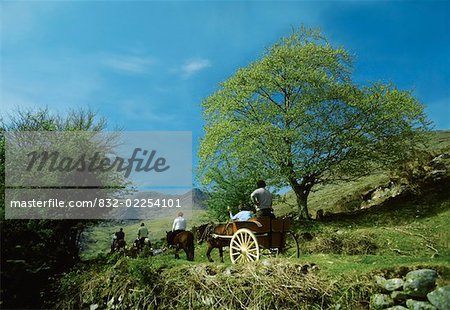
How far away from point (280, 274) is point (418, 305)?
10.6 feet

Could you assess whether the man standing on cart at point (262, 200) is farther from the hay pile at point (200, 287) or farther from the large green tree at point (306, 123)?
the large green tree at point (306, 123)

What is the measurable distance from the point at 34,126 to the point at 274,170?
589 inches

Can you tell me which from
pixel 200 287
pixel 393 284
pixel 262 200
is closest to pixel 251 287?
pixel 200 287

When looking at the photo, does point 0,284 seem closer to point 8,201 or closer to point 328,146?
point 8,201

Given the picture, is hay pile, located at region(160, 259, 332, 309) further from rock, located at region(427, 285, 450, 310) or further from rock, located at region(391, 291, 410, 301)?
rock, located at region(427, 285, 450, 310)

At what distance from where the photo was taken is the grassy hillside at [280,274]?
971 centimetres

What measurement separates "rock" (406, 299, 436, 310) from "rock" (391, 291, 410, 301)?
0.44ft

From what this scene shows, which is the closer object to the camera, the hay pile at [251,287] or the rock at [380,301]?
the rock at [380,301]

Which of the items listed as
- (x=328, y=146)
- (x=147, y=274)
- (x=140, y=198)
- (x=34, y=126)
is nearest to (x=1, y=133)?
(x=34, y=126)

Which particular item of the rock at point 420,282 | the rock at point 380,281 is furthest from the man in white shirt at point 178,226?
the rock at point 420,282

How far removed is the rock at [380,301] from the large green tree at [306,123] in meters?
19.0

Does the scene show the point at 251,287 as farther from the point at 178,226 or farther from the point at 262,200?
the point at 178,226

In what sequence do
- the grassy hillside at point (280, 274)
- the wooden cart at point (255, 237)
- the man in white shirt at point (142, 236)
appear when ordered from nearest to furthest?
1. the grassy hillside at point (280, 274)
2. the wooden cart at point (255, 237)
3. the man in white shirt at point (142, 236)

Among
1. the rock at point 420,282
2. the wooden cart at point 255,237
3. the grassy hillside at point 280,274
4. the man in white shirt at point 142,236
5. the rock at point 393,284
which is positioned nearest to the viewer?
the rock at point 420,282
